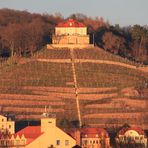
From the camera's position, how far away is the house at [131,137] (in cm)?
9323

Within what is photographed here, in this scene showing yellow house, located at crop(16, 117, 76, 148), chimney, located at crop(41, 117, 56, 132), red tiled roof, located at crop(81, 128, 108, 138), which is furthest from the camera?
red tiled roof, located at crop(81, 128, 108, 138)

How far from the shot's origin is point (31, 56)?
4958 inches

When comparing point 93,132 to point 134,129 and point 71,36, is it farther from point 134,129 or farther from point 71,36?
point 71,36

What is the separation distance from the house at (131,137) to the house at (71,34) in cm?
2963

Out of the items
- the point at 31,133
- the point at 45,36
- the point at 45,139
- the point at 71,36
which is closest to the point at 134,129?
the point at 31,133

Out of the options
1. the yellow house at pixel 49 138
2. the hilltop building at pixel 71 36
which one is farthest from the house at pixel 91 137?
the hilltop building at pixel 71 36

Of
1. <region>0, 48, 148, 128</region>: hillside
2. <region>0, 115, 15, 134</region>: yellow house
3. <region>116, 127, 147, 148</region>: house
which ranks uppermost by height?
<region>0, 48, 148, 128</region>: hillside

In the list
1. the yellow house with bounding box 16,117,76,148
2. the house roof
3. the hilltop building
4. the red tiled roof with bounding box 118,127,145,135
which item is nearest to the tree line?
the hilltop building

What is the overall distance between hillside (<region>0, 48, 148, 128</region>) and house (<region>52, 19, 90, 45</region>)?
11.0 feet

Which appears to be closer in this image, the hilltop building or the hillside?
the hillside

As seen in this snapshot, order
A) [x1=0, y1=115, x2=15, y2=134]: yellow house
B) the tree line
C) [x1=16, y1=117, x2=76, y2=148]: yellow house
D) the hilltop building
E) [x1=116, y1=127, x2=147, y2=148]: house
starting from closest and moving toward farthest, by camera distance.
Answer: [x1=16, y1=117, x2=76, y2=148]: yellow house, [x1=0, y1=115, x2=15, y2=134]: yellow house, [x1=116, y1=127, x2=147, y2=148]: house, the hilltop building, the tree line

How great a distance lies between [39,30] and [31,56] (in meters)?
15.7

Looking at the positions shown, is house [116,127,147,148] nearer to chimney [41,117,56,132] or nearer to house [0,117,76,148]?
chimney [41,117,56,132]

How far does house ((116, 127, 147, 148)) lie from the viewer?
93.2 metres
